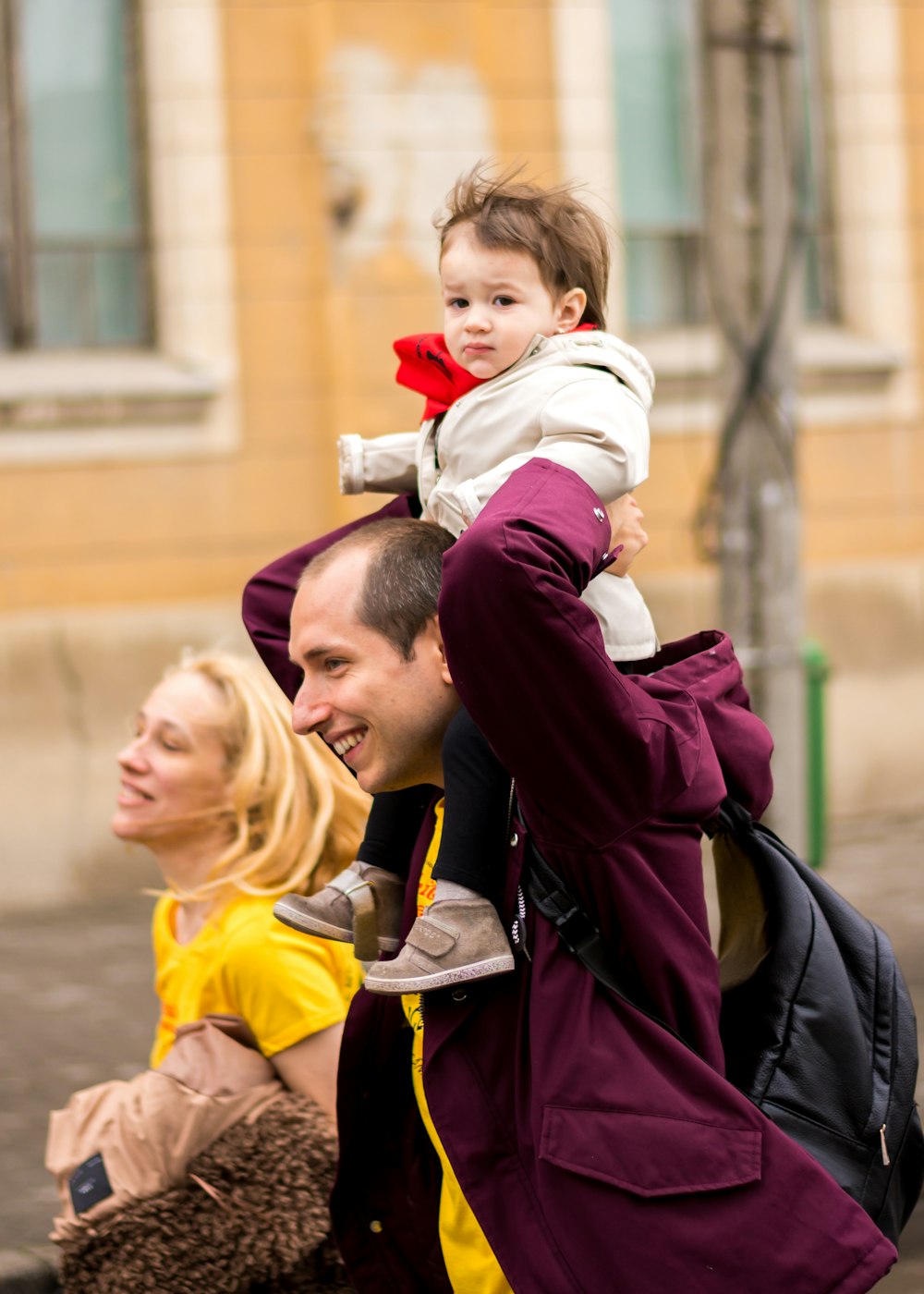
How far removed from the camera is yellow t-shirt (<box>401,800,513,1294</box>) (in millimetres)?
2242

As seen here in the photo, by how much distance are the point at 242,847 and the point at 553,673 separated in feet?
5.46

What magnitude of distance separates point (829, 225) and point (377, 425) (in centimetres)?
318

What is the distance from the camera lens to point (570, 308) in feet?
8.23

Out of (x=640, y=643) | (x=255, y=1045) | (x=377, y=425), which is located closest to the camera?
(x=640, y=643)

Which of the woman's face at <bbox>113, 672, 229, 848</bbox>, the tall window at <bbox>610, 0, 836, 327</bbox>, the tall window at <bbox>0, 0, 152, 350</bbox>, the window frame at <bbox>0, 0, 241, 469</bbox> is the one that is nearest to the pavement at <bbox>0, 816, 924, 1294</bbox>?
the woman's face at <bbox>113, 672, 229, 848</bbox>

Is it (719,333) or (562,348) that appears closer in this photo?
(562,348)

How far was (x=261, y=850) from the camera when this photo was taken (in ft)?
11.0

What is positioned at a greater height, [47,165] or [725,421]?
[47,165]

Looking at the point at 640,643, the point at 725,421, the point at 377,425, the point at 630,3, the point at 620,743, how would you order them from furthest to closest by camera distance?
the point at 630,3
the point at 377,425
the point at 725,421
the point at 640,643
the point at 620,743

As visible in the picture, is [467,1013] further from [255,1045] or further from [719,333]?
[719,333]

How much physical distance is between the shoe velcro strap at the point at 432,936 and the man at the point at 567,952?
76 millimetres

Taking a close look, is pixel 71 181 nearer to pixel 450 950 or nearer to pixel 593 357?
pixel 593 357

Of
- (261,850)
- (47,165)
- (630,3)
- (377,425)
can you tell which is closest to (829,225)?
(630,3)

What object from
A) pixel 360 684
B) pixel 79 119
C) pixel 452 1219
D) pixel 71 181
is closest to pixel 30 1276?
pixel 452 1219
